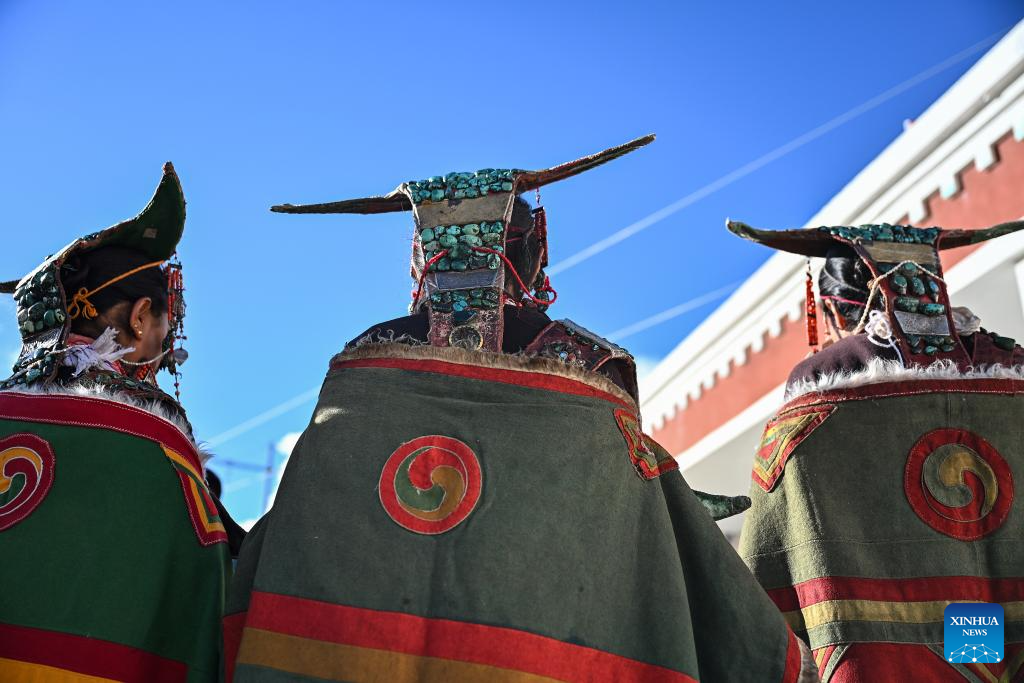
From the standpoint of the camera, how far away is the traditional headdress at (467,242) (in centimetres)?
246

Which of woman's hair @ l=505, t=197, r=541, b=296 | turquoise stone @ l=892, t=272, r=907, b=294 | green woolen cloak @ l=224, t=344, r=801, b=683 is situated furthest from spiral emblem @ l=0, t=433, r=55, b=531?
turquoise stone @ l=892, t=272, r=907, b=294

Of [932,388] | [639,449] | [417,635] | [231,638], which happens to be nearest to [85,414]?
[231,638]

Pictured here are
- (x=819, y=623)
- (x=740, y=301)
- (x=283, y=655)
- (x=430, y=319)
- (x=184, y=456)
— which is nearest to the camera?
(x=283, y=655)

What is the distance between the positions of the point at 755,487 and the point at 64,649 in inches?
81.5

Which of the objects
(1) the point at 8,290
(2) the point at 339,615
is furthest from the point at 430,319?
(1) the point at 8,290

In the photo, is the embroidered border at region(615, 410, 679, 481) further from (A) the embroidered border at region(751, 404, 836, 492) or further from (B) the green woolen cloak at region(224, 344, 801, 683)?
(A) the embroidered border at region(751, 404, 836, 492)

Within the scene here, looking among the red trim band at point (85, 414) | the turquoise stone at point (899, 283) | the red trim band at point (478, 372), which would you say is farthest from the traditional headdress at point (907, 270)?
the red trim band at point (85, 414)

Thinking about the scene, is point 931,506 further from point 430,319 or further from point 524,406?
point 430,319

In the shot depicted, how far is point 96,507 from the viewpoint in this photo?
2.48m

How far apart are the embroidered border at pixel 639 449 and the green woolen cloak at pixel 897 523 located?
0.75 metres

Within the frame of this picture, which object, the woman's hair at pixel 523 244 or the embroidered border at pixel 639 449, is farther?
the woman's hair at pixel 523 244

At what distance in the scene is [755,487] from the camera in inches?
129

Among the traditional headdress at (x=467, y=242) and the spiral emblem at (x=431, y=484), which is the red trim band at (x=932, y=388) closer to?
the traditional headdress at (x=467, y=242)

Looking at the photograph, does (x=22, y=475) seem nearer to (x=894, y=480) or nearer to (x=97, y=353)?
(x=97, y=353)
